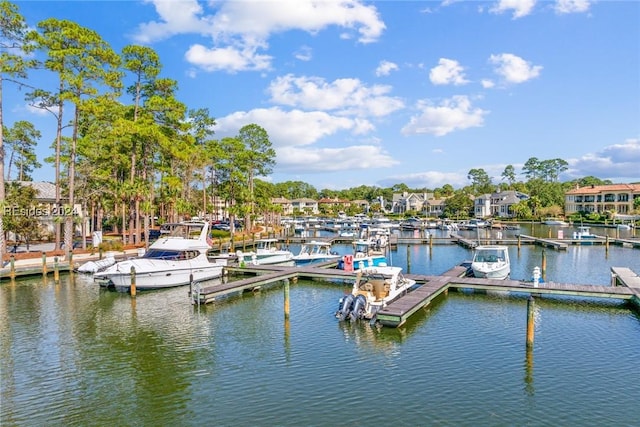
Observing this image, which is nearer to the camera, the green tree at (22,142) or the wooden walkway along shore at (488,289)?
the wooden walkway along shore at (488,289)

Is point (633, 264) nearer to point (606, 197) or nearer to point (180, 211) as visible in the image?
point (180, 211)

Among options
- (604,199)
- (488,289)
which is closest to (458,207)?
(604,199)

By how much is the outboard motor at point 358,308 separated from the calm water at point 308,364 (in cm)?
49

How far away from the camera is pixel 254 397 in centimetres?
1262

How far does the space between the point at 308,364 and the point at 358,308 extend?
514cm

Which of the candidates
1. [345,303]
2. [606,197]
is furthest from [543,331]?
[606,197]

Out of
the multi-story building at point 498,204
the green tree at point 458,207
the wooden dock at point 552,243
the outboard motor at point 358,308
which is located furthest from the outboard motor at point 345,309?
the green tree at point 458,207

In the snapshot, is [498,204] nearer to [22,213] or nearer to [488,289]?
[488,289]

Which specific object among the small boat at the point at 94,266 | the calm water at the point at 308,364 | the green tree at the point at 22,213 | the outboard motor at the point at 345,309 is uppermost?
the green tree at the point at 22,213

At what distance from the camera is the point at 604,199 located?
100062mm

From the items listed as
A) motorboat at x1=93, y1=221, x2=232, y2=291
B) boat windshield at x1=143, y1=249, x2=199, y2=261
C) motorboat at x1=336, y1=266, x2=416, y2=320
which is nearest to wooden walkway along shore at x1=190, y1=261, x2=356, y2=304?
motorboat at x1=93, y1=221, x2=232, y2=291

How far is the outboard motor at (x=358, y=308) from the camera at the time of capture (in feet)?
64.2

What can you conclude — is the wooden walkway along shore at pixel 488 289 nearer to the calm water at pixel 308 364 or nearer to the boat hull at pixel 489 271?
the calm water at pixel 308 364

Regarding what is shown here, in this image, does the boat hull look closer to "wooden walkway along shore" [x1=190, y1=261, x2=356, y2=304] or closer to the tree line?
"wooden walkway along shore" [x1=190, y1=261, x2=356, y2=304]
